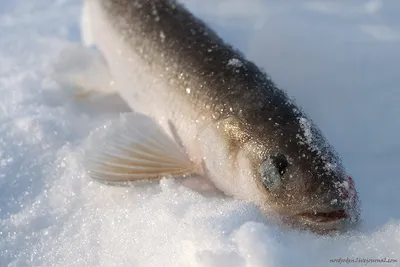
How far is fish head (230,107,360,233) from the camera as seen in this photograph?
192 centimetres

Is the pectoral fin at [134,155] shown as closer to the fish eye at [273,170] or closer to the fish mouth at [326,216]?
the fish eye at [273,170]

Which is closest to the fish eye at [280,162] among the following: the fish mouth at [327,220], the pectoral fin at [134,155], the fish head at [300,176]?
the fish head at [300,176]

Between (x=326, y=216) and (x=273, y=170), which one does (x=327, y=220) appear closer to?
(x=326, y=216)

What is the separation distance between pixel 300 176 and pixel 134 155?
780 mm

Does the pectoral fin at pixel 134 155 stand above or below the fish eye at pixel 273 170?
below

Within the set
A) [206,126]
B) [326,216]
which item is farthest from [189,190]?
[326,216]

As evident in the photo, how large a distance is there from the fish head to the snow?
2.3 inches

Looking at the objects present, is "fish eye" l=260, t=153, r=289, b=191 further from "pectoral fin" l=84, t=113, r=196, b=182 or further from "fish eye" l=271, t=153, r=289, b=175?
"pectoral fin" l=84, t=113, r=196, b=182

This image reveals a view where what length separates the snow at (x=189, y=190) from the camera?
191cm

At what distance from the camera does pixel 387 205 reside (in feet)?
6.97

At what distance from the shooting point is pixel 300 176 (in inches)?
77.0

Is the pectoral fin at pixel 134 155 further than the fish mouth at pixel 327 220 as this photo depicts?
Yes

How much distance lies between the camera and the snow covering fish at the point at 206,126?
77.5 inches

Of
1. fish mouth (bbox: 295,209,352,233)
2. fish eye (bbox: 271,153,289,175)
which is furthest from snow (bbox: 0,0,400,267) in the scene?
fish eye (bbox: 271,153,289,175)
